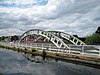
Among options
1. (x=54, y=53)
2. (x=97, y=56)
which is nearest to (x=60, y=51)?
(x=54, y=53)

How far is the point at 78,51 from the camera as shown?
22.8 metres

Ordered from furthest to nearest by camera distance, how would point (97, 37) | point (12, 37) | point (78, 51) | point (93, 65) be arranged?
point (12, 37) < point (97, 37) < point (78, 51) < point (93, 65)

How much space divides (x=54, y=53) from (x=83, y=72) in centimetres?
1086

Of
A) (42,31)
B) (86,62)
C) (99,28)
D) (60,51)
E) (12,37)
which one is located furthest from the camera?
(12,37)

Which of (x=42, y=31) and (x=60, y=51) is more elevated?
(x=42, y=31)

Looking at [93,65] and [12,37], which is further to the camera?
[12,37]

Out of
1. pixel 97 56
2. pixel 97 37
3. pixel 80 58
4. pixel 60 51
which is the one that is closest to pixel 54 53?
pixel 60 51

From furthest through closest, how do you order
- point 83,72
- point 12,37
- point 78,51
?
1. point 12,37
2. point 78,51
3. point 83,72

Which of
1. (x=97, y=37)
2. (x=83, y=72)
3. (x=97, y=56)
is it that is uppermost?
(x=97, y=37)

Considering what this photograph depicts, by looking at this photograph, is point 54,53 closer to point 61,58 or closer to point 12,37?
point 61,58

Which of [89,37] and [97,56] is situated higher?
[89,37]

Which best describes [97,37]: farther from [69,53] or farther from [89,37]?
[69,53]

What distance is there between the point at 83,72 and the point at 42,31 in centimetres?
2846

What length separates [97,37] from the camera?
58.3 m
